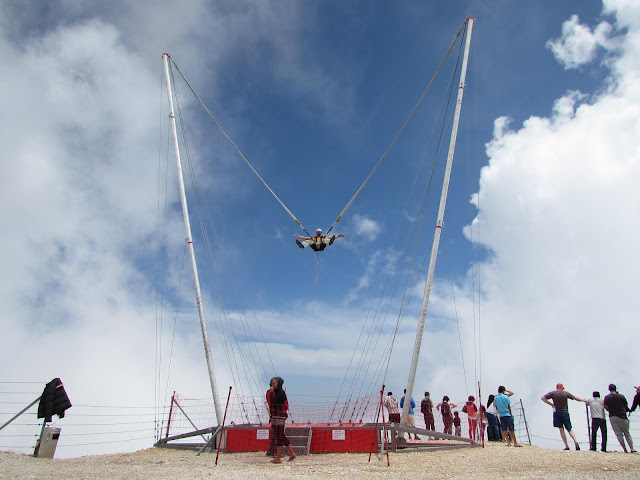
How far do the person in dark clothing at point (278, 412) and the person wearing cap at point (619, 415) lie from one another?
903 cm

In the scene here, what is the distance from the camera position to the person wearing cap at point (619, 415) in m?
13.1

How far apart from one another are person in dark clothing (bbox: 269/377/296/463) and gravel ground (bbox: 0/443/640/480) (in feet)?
1.71

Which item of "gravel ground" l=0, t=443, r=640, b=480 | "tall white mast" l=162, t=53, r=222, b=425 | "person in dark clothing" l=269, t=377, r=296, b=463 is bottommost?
"gravel ground" l=0, t=443, r=640, b=480

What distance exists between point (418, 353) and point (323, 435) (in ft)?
14.0

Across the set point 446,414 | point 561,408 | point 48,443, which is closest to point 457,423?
point 446,414

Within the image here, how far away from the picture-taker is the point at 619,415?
13156mm

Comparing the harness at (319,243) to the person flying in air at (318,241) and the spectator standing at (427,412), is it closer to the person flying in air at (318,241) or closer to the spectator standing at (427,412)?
the person flying in air at (318,241)

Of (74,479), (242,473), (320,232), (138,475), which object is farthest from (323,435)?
(320,232)

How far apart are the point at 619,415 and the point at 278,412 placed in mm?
9522

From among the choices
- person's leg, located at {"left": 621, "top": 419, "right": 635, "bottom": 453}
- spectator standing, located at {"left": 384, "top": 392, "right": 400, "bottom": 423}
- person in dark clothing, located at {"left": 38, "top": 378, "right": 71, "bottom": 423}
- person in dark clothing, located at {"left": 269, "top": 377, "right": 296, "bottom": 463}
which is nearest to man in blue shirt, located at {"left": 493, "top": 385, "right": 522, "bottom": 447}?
person's leg, located at {"left": 621, "top": 419, "right": 635, "bottom": 453}

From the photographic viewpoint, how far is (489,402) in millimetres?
17641

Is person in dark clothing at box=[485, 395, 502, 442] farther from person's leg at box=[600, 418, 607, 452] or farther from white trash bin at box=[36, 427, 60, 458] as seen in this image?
white trash bin at box=[36, 427, 60, 458]

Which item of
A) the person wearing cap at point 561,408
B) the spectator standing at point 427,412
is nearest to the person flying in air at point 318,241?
the spectator standing at point 427,412

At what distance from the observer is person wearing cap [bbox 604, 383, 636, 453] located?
1309cm
